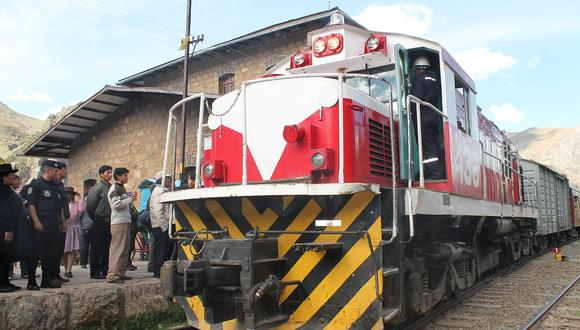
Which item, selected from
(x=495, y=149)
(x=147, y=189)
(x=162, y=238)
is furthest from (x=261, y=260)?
(x=495, y=149)

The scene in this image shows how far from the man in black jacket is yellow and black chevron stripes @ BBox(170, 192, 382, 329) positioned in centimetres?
259

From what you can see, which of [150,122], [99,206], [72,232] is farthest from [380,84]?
[150,122]

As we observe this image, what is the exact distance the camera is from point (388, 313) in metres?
3.71

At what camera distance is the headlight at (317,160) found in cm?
395

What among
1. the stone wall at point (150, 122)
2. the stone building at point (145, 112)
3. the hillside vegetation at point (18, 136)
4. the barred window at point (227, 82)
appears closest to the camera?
the stone building at point (145, 112)

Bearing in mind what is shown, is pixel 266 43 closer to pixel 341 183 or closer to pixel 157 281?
pixel 157 281

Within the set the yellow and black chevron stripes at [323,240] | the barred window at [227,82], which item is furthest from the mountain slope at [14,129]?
the yellow and black chevron stripes at [323,240]

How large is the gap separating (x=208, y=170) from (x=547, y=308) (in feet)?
14.8

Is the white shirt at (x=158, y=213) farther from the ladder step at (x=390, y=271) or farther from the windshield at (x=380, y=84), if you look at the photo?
the ladder step at (x=390, y=271)

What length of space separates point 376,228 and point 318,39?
94.6 inches

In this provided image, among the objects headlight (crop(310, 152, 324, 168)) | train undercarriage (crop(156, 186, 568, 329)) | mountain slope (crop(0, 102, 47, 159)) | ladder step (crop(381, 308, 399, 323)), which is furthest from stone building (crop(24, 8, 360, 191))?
mountain slope (crop(0, 102, 47, 159))

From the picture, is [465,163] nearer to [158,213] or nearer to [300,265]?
[300,265]

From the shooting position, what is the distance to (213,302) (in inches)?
151

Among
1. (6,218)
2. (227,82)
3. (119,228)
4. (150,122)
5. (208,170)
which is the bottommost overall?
(119,228)
